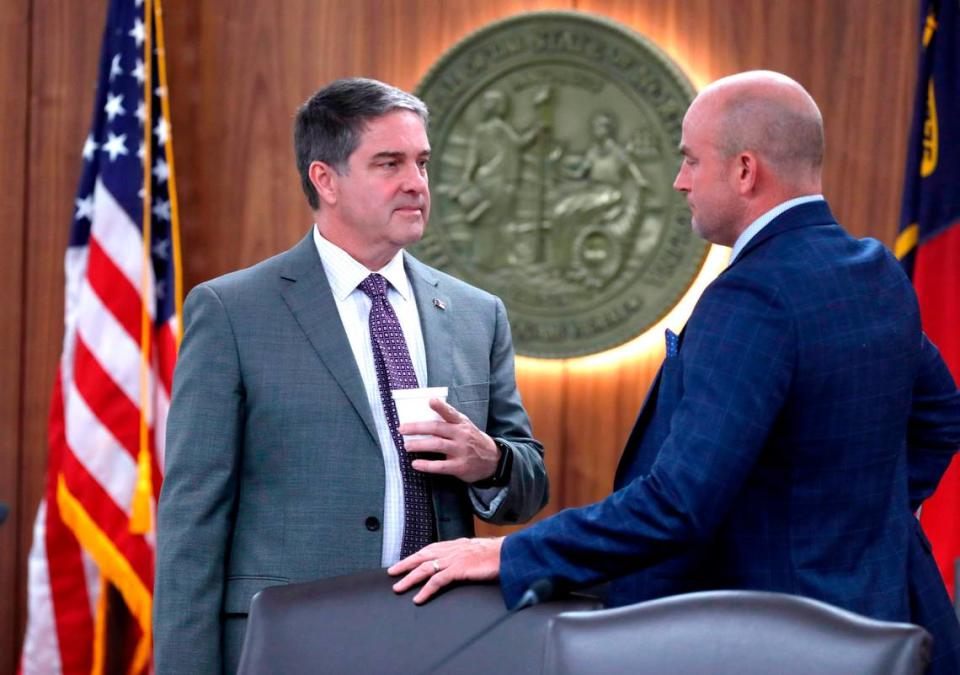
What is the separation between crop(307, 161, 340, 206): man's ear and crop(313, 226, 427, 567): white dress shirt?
67 mm

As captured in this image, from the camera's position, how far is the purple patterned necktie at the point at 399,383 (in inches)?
84.2

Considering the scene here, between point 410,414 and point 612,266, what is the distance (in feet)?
7.37

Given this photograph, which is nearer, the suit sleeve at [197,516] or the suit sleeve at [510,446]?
the suit sleeve at [197,516]

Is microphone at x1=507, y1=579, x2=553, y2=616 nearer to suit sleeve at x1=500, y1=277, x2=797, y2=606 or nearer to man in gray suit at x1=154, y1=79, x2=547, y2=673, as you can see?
suit sleeve at x1=500, y1=277, x2=797, y2=606

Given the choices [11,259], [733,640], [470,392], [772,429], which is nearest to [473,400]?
[470,392]

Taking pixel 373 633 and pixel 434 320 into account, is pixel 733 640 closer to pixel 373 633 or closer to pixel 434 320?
pixel 373 633

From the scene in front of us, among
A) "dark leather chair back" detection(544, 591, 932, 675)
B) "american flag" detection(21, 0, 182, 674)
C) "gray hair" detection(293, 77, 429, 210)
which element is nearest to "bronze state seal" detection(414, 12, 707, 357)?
"american flag" detection(21, 0, 182, 674)

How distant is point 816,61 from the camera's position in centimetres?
396

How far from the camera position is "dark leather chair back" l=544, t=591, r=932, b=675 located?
3.87 ft

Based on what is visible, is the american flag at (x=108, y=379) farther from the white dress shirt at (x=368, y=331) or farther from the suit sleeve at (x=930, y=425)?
the suit sleeve at (x=930, y=425)

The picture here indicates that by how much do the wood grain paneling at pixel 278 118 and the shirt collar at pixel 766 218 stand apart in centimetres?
219

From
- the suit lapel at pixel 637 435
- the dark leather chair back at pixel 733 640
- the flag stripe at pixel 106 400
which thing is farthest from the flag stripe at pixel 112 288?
the dark leather chair back at pixel 733 640

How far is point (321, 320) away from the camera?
2.19m

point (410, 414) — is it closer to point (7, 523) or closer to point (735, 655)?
point (735, 655)
